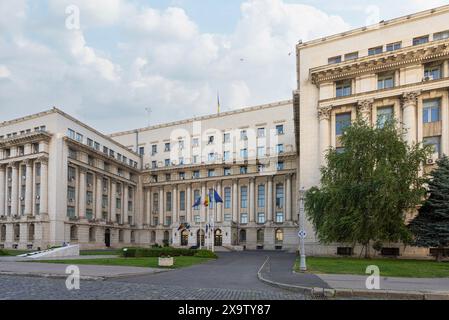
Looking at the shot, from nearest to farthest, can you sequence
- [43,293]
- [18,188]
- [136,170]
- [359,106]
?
[43,293] → [359,106] → [18,188] → [136,170]

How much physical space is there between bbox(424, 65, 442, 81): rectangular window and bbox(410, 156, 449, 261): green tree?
1012 cm

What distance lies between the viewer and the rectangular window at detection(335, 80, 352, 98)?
43.0m

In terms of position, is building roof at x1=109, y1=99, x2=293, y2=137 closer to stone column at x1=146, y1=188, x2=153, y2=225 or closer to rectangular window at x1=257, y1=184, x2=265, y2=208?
stone column at x1=146, y1=188, x2=153, y2=225

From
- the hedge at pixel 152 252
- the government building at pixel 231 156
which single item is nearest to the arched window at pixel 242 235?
the government building at pixel 231 156

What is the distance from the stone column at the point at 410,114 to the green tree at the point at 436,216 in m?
6.25

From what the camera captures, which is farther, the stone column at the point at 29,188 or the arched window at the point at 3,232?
the arched window at the point at 3,232

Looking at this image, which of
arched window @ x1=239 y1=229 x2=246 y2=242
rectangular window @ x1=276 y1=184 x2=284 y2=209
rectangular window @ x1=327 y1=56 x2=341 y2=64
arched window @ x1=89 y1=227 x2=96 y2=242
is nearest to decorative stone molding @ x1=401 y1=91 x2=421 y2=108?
rectangular window @ x1=327 y1=56 x2=341 y2=64

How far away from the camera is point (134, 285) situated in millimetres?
15336

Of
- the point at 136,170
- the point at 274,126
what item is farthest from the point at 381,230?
the point at 136,170

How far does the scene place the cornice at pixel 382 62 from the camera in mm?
37562

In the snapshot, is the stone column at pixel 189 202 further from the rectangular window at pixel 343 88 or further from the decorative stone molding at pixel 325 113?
the rectangular window at pixel 343 88

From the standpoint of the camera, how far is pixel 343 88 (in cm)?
4338

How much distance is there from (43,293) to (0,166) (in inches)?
Answer: 2275

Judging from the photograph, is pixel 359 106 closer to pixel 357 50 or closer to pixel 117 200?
pixel 357 50
